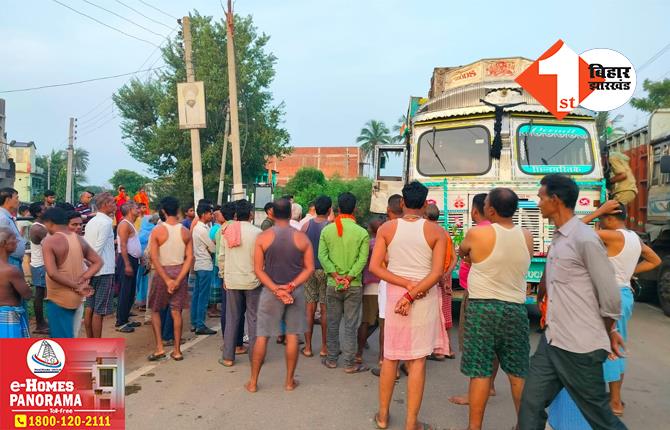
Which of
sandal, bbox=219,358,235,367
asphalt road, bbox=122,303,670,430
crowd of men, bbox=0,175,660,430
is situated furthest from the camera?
sandal, bbox=219,358,235,367

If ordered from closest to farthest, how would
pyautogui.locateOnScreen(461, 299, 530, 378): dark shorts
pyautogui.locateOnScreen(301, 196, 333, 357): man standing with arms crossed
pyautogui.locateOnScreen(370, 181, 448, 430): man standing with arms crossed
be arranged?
1. pyautogui.locateOnScreen(461, 299, 530, 378): dark shorts
2. pyautogui.locateOnScreen(370, 181, 448, 430): man standing with arms crossed
3. pyautogui.locateOnScreen(301, 196, 333, 357): man standing with arms crossed

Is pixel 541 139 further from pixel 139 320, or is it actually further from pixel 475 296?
pixel 139 320

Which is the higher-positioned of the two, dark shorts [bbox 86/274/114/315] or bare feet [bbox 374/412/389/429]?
dark shorts [bbox 86/274/114/315]

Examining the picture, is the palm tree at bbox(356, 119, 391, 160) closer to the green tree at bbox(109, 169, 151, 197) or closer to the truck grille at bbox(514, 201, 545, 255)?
the green tree at bbox(109, 169, 151, 197)

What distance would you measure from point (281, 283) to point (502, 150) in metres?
4.40

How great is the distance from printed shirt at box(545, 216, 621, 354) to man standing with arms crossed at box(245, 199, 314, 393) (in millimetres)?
2367

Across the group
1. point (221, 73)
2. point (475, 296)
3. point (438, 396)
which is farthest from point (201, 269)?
point (221, 73)

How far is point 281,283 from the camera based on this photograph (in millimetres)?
4699

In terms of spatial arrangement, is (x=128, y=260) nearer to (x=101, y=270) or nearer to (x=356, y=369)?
(x=101, y=270)

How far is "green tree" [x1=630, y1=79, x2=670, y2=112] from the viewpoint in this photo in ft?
74.1

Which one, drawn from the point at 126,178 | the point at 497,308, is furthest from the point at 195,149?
the point at 126,178

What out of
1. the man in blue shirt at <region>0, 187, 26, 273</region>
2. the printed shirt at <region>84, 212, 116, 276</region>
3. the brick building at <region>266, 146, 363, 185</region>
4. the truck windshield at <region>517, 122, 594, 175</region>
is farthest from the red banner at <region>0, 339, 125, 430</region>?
the brick building at <region>266, 146, 363, 185</region>

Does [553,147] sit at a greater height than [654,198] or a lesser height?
greater

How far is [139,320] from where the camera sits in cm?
775
